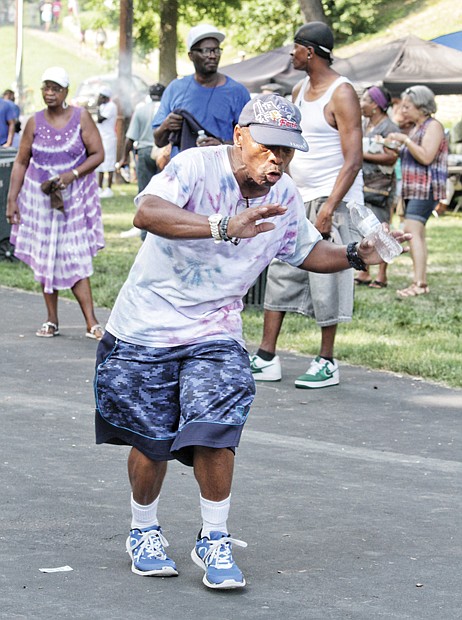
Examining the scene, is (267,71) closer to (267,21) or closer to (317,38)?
(317,38)

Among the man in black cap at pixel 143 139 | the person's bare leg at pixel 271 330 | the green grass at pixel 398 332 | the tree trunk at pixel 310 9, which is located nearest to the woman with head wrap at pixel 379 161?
the green grass at pixel 398 332

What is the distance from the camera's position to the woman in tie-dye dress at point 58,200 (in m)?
9.04

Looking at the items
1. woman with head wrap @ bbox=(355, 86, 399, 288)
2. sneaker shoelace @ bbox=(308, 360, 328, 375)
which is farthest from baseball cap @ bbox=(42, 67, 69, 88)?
woman with head wrap @ bbox=(355, 86, 399, 288)

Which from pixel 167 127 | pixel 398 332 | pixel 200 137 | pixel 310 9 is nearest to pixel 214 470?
pixel 200 137

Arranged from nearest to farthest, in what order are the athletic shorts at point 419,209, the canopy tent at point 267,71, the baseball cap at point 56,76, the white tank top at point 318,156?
the white tank top at point 318,156 < the baseball cap at point 56,76 < the athletic shorts at point 419,209 < the canopy tent at point 267,71

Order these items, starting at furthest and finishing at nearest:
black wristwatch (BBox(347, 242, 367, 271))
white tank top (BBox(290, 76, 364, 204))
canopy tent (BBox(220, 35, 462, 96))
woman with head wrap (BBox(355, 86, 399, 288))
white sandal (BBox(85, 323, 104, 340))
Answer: canopy tent (BBox(220, 35, 462, 96)) < woman with head wrap (BBox(355, 86, 399, 288)) < white sandal (BBox(85, 323, 104, 340)) < white tank top (BBox(290, 76, 364, 204)) < black wristwatch (BBox(347, 242, 367, 271))

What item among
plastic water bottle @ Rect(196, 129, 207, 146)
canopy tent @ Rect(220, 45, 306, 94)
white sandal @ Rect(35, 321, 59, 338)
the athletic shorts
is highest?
canopy tent @ Rect(220, 45, 306, 94)

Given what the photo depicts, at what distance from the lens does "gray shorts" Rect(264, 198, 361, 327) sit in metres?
7.73

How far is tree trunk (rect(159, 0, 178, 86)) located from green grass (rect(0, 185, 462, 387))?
21.3 meters

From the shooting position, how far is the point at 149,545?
435cm

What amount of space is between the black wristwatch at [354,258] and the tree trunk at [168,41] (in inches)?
1209

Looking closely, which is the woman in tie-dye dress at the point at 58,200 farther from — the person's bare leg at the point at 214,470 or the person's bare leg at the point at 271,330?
the person's bare leg at the point at 214,470

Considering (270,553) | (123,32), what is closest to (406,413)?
(270,553)

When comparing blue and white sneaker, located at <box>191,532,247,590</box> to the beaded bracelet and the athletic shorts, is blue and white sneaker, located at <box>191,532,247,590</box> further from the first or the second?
the athletic shorts
